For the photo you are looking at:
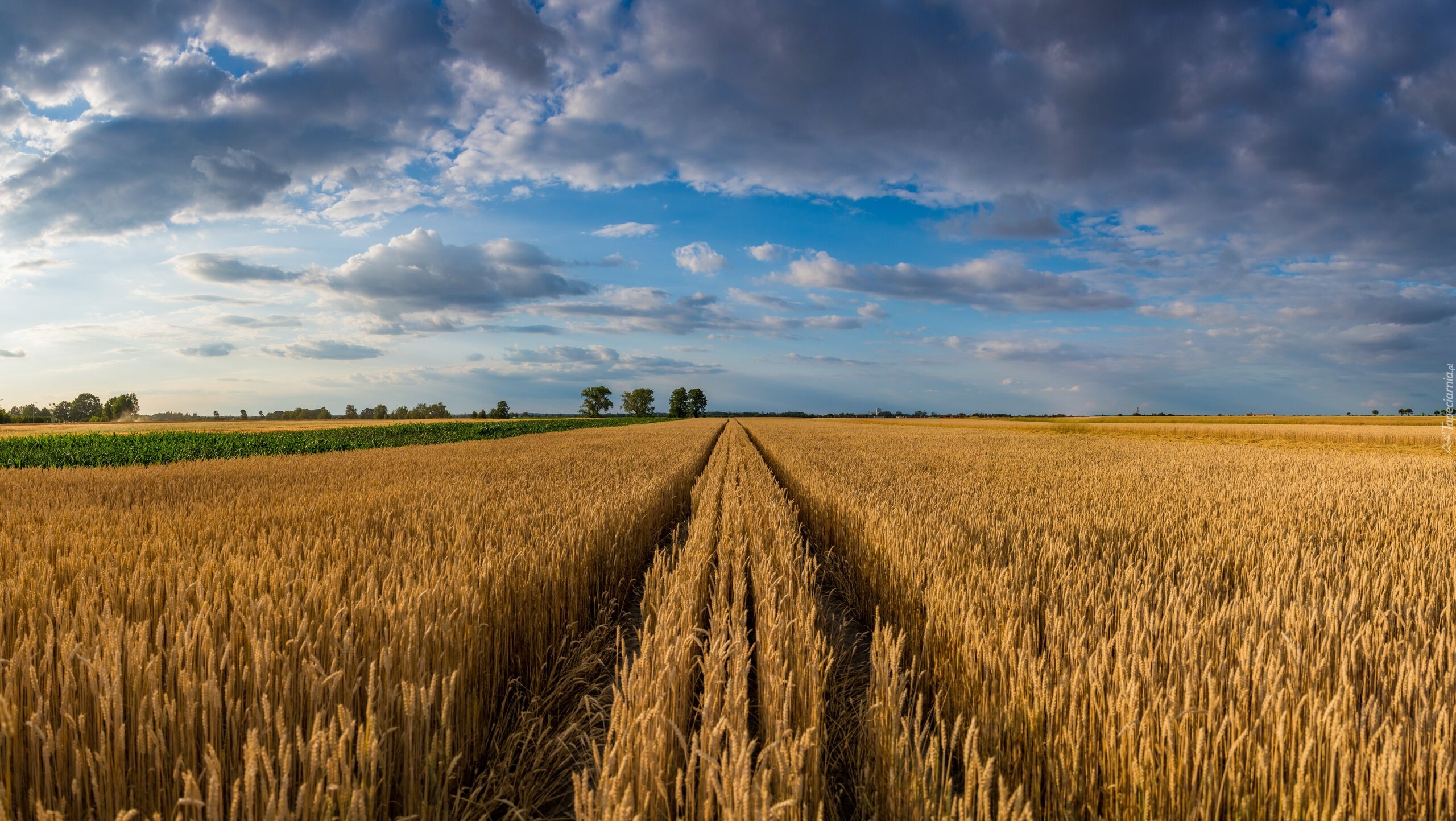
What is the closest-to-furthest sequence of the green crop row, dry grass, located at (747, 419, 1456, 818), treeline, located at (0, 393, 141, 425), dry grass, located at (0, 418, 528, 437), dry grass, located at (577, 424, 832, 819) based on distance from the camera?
dry grass, located at (577, 424, 832, 819) → dry grass, located at (747, 419, 1456, 818) → the green crop row → dry grass, located at (0, 418, 528, 437) → treeline, located at (0, 393, 141, 425)

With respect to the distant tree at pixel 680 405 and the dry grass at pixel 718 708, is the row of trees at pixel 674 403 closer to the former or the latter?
the distant tree at pixel 680 405

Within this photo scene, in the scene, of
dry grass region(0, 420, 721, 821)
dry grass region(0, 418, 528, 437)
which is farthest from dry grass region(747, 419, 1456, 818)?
dry grass region(0, 418, 528, 437)

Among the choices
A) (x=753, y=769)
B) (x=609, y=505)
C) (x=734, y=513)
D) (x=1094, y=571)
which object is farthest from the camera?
(x=734, y=513)

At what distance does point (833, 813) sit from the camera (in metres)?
2.36

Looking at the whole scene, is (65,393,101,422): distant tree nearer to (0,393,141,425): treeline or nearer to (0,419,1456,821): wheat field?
(0,393,141,425): treeline

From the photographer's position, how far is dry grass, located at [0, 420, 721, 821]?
1.83m

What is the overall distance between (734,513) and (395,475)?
19.8 ft

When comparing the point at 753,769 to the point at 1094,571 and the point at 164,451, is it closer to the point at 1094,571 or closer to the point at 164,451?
the point at 1094,571

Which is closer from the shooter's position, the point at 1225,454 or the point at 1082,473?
the point at 1082,473

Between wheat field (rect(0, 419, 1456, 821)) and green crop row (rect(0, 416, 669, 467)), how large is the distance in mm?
16611

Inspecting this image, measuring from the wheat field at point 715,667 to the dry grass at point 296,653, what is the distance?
0.9 inches

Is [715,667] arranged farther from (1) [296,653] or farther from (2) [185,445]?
(2) [185,445]

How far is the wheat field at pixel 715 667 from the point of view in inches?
73.7

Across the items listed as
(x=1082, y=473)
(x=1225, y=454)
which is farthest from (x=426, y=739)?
(x=1225, y=454)
